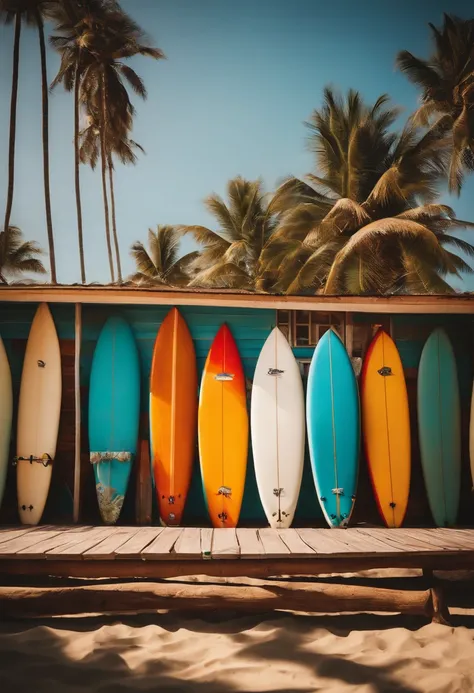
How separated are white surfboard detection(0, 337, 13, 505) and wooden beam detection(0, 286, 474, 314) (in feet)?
2.27

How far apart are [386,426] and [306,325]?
1370mm

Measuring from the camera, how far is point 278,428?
15.5 ft

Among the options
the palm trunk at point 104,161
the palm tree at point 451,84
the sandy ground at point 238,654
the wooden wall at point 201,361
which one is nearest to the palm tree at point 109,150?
the palm trunk at point 104,161

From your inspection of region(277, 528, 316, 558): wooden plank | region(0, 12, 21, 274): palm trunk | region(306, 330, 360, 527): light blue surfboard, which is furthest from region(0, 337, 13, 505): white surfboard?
region(0, 12, 21, 274): palm trunk

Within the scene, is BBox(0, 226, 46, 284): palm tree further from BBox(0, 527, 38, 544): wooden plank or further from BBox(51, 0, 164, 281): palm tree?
BBox(0, 527, 38, 544): wooden plank

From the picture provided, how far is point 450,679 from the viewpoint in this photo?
2.35m

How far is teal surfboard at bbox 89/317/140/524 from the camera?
4.58 meters

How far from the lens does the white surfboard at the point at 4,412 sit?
4.60 m

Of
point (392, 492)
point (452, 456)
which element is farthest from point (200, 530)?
point (452, 456)

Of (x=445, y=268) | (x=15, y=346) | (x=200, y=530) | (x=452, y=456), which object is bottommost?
(x=200, y=530)

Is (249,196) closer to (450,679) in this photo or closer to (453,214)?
(453,214)

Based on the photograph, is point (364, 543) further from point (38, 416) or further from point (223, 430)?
point (38, 416)

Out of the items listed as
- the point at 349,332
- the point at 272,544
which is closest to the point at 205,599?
the point at 272,544

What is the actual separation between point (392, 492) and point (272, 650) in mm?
2385
